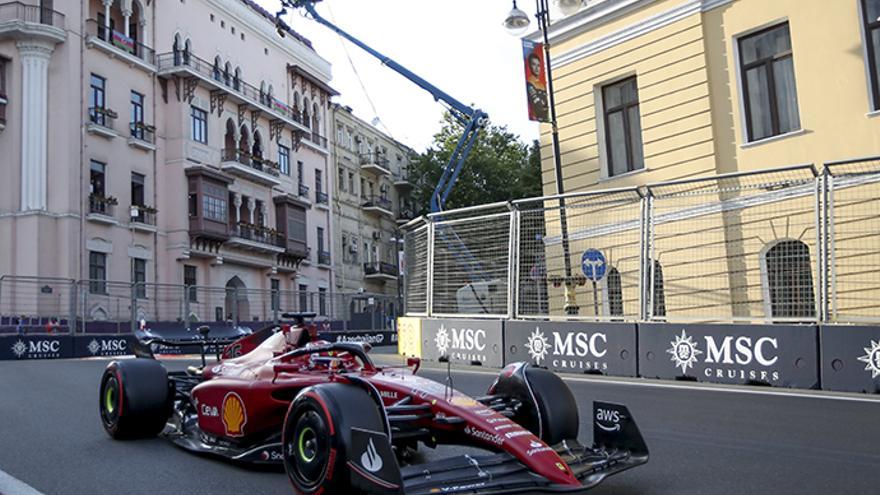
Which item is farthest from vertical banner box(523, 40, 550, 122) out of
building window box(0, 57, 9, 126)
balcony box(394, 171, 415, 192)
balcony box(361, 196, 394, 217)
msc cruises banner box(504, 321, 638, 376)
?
balcony box(394, 171, 415, 192)

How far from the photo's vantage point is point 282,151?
45.7 metres

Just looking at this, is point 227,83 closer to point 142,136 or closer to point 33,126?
point 142,136

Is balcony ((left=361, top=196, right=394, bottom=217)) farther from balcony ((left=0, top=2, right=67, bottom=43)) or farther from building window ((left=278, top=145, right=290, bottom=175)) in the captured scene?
balcony ((left=0, top=2, right=67, bottom=43))

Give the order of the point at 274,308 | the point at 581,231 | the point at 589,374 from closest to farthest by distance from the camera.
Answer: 1. the point at 589,374
2. the point at 581,231
3. the point at 274,308

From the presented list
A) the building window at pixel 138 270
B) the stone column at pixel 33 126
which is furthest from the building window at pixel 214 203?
the stone column at pixel 33 126

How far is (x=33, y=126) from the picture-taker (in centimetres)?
3038

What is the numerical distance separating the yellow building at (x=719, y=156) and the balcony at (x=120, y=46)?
21.0m

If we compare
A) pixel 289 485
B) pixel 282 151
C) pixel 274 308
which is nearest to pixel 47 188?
pixel 274 308

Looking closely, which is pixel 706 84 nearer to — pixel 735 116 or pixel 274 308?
pixel 735 116

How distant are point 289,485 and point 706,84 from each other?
1359 centimetres

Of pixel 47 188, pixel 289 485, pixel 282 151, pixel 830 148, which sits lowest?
pixel 289 485

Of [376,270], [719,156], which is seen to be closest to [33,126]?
[719,156]

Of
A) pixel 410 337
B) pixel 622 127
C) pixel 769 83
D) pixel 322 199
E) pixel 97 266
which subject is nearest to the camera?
pixel 410 337

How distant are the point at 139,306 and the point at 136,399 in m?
17.8
